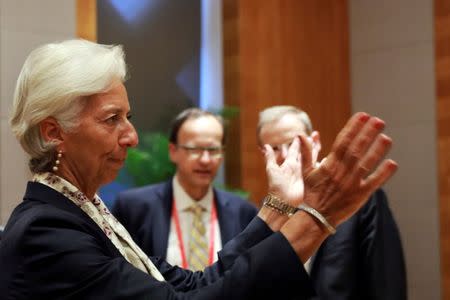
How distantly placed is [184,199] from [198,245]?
0.33 m

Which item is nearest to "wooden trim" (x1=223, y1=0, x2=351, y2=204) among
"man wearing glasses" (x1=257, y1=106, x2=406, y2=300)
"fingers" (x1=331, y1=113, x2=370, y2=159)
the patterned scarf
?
"man wearing glasses" (x1=257, y1=106, x2=406, y2=300)

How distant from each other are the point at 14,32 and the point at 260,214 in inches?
96.3

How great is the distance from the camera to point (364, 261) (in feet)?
9.93

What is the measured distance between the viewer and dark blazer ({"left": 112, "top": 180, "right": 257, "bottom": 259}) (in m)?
3.75

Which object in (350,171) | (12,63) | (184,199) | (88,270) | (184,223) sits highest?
(12,63)

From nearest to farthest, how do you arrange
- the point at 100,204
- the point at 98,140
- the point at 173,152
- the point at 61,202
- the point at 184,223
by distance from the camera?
the point at 61,202
the point at 98,140
the point at 100,204
the point at 184,223
the point at 173,152

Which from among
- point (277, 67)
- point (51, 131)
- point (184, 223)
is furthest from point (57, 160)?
point (277, 67)

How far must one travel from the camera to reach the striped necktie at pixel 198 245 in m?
3.74

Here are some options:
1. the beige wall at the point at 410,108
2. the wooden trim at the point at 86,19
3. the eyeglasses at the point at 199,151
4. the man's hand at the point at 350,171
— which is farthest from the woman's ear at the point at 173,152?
the beige wall at the point at 410,108

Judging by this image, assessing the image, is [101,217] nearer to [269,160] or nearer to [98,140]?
[98,140]

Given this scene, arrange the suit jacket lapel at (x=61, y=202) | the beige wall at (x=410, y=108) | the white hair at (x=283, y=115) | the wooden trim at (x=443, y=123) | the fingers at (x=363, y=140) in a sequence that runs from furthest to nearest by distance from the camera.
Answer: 1. the beige wall at (x=410, y=108)
2. the wooden trim at (x=443, y=123)
3. the white hair at (x=283, y=115)
4. the suit jacket lapel at (x=61, y=202)
5. the fingers at (x=363, y=140)

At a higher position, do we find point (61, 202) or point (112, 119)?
point (112, 119)

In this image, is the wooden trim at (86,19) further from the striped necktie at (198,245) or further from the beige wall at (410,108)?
the beige wall at (410,108)

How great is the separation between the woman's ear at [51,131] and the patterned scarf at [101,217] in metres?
0.09
